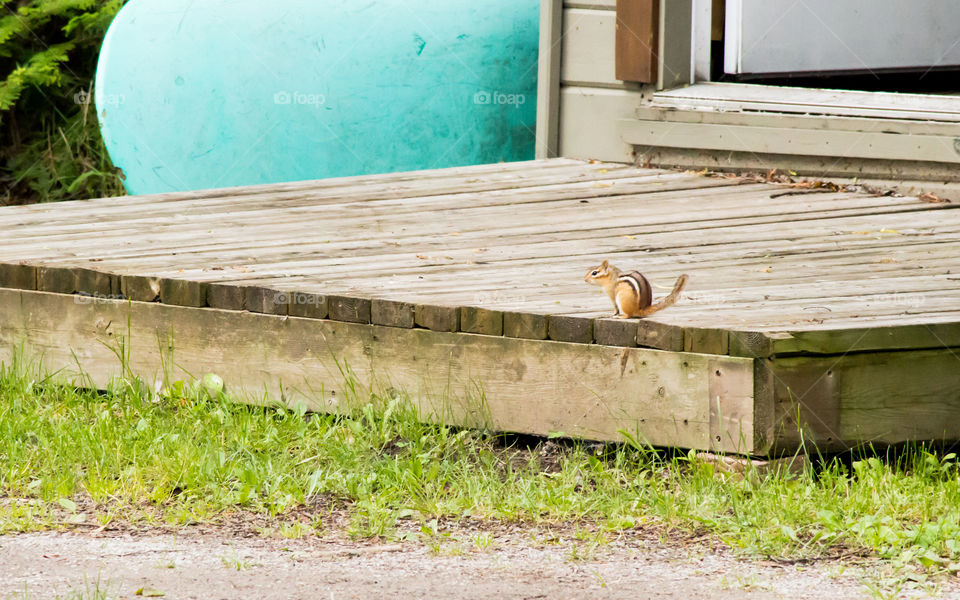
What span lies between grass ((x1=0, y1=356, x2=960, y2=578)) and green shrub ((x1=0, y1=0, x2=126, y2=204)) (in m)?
6.22

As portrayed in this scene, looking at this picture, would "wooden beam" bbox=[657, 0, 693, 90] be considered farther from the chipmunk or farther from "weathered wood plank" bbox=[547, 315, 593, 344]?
"weathered wood plank" bbox=[547, 315, 593, 344]

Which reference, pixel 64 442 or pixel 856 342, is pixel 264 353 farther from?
pixel 856 342

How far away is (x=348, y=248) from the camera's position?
532 centimetres

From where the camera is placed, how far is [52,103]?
1073cm

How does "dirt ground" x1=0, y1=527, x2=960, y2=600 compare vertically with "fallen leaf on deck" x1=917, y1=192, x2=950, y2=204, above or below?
below

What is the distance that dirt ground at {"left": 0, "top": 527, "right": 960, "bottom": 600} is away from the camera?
10.2 feet

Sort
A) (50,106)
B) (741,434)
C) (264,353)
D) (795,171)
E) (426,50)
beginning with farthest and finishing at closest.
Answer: (50,106) → (426,50) → (795,171) → (264,353) → (741,434)

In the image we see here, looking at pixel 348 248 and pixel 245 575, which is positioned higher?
pixel 348 248

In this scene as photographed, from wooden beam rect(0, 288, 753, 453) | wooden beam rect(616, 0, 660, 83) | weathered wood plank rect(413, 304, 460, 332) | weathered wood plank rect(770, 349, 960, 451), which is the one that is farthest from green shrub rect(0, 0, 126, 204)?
weathered wood plank rect(770, 349, 960, 451)

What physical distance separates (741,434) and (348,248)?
6.76 ft

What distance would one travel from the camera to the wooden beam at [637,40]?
22.0 feet

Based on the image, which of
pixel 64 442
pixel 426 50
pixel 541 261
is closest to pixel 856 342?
pixel 541 261

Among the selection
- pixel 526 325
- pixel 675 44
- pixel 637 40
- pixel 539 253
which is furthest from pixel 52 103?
pixel 526 325

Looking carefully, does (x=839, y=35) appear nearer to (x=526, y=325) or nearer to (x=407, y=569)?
(x=526, y=325)
